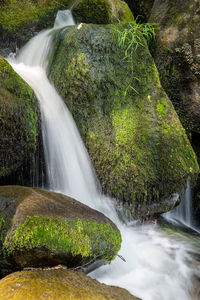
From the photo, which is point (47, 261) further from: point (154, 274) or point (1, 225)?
point (154, 274)

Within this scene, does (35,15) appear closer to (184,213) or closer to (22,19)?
(22,19)

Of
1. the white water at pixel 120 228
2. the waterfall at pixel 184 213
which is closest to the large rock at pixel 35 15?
the white water at pixel 120 228

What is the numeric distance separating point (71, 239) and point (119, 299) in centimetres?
58

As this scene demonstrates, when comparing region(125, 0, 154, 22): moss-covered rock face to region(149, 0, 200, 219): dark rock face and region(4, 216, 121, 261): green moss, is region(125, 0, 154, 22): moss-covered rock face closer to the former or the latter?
region(149, 0, 200, 219): dark rock face

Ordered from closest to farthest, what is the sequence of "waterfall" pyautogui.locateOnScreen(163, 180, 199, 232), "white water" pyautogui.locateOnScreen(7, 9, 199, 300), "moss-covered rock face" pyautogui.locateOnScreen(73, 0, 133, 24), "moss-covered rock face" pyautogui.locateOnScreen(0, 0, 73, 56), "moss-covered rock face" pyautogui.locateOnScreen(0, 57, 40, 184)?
1. "white water" pyautogui.locateOnScreen(7, 9, 199, 300)
2. "moss-covered rock face" pyautogui.locateOnScreen(0, 57, 40, 184)
3. "waterfall" pyautogui.locateOnScreen(163, 180, 199, 232)
4. "moss-covered rock face" pyautogui.locateOnScreen(0, 0, 73, 56)
5. "moss-covered rock face" pyautogui.locateOnScreen(73, 0, 133, 24)

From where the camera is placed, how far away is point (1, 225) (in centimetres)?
204

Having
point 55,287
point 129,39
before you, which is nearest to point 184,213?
point 129,39

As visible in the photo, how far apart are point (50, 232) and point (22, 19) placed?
544cm

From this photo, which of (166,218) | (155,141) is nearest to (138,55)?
(155,141)

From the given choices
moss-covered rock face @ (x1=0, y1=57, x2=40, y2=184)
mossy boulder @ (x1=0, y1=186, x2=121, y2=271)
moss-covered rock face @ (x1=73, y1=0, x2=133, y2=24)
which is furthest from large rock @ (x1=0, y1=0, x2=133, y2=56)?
mossy boulder @ (x1=0, y1=186, x2=121, y2=271)

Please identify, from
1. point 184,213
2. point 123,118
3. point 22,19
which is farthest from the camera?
point 22,19

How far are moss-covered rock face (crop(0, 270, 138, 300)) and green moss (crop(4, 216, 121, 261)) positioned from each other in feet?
0.77

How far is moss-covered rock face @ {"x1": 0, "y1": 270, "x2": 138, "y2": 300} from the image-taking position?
1.48 m

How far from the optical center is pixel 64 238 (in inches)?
80.3
